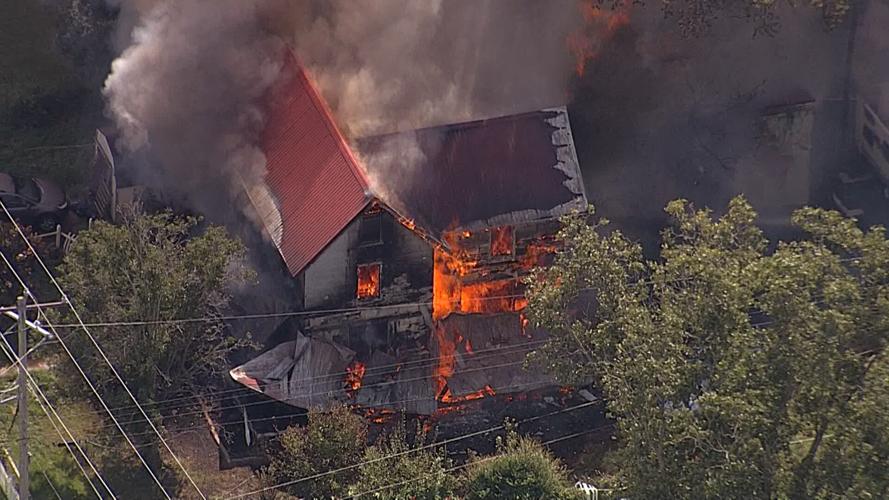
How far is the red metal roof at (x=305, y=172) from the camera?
26.1m

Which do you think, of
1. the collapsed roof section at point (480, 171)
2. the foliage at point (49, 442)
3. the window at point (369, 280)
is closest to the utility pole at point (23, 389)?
the foliage at point (49, 442)

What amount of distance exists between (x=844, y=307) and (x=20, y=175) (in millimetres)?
23404

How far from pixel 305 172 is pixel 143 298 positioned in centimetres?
551

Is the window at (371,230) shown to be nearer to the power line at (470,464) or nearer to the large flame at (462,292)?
the large flame at (462,292)

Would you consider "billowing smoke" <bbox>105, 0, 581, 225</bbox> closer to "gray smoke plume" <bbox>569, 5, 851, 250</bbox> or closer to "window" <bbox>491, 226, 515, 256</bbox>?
"gray smoke plume" <bbox>569, 5, 851, 250</bbox>

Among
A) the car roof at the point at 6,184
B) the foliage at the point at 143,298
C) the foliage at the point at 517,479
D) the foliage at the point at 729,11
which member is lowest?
the foliage at the point at 517,479

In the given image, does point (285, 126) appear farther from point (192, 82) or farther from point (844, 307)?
point (844, 307)

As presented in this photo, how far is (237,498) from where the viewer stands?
23969 mm

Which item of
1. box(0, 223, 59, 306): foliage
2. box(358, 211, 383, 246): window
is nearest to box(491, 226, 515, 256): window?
Result: box(358, 211, 383, 246): window

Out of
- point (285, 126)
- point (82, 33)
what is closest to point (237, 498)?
point (285, 126)

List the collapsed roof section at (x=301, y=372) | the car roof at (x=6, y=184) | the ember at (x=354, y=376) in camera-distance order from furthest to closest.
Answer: the car roof at (x=6, y=184) → the ember at (x=354, y=376) → the collapsed roof section at (x=301, y=372)

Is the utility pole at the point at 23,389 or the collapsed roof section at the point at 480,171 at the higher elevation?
the collapsed roof section at the point at 480,171

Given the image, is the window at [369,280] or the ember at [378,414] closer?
the ember at [378,414]

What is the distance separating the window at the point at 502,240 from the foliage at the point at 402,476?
6471 millimetres
